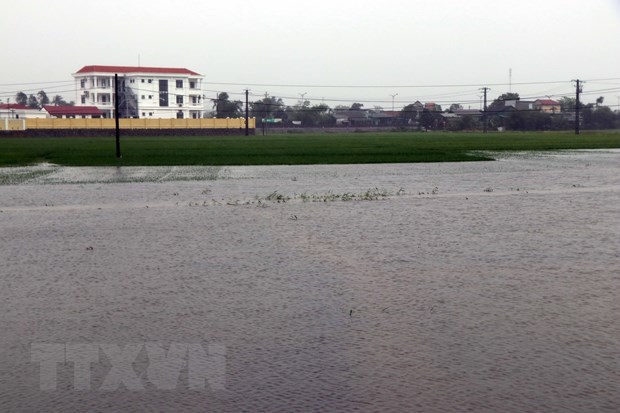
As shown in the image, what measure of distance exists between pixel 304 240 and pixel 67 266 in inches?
124

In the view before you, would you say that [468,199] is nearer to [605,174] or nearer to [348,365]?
[605,174]

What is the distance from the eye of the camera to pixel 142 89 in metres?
131

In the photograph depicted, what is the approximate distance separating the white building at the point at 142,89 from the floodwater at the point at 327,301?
118404 mm

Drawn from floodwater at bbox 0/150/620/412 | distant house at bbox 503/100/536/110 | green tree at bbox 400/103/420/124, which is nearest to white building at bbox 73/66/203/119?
green tree at bbox 400/103/420/124

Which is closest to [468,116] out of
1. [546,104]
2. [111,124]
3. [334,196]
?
[546,104]

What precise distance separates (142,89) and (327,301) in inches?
5032

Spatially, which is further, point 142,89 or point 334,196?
point 142,89

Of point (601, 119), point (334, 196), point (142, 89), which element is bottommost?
point (334, 196)

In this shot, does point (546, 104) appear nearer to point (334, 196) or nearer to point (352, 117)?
point (352, 117)

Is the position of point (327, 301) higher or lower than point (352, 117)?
lower

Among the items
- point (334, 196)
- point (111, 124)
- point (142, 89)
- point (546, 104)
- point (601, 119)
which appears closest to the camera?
point (334, 196)

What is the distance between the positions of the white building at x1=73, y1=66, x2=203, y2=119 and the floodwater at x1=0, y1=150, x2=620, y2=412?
388 feet

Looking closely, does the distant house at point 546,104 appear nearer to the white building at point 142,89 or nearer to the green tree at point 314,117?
the green tree at point 314,117

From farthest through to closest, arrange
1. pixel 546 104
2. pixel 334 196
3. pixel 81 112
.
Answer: pixel 546 104 → pixel 81 112 → pixel 334 196
